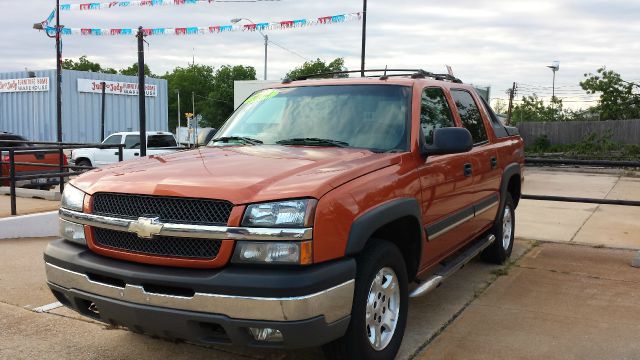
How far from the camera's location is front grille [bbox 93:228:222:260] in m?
3.02

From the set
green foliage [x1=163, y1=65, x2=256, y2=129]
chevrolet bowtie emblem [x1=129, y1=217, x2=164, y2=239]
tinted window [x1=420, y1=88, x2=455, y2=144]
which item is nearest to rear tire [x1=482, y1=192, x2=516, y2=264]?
tinted window [x1=420, y1=88, x2=455, y2=144]

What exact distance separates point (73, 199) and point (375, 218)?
5.85ft

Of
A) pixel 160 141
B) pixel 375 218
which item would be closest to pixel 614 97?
pixel 160 141

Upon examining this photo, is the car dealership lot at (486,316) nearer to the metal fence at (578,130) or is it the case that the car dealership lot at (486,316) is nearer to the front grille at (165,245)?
the front grille at (165,245)

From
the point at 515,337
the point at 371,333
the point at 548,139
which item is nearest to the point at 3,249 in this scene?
the point at 371,333

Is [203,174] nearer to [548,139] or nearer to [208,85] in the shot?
[548,139]

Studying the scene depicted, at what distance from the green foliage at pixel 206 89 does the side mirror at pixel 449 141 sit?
272ft

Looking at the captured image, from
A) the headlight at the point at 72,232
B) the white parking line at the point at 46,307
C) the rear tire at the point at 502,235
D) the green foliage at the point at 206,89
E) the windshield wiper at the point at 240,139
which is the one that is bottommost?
the white parking line at the point at 46,307

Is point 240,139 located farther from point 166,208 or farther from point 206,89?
point 206,89

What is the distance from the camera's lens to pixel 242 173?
3.27m

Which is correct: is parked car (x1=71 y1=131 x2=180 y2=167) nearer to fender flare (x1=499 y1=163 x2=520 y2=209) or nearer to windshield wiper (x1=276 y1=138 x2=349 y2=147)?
fender flare (x1=499 y1=163 x2=520 y2=209)

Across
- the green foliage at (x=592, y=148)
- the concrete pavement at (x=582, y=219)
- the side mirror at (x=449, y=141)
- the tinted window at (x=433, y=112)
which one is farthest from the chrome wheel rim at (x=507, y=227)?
the green foliage at (x=592, y=148)

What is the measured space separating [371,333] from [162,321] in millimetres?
1217

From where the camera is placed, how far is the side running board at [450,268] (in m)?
4.00
